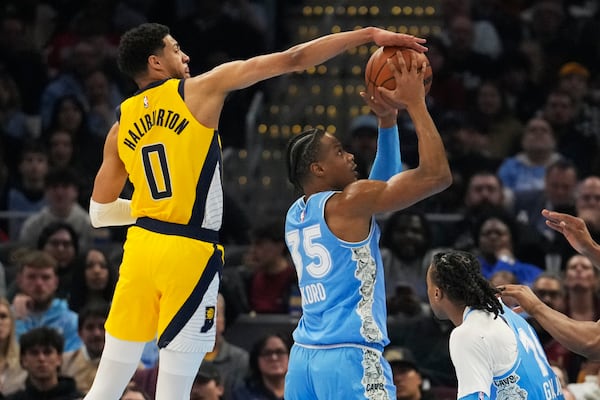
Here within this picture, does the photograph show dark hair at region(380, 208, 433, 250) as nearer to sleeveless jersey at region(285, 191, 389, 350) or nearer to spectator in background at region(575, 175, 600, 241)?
spectator in background at region(575, 175, 600, 241)

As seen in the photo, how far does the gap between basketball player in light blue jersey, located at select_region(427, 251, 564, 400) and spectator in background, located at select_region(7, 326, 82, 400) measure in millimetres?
3727

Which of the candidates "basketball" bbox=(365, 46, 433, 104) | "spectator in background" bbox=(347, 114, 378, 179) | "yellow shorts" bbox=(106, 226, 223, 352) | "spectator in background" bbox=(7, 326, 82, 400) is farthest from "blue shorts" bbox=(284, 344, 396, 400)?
"spectator in background" bbox=(347, 114, 378, 179)

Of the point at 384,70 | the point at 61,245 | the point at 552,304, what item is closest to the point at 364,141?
the point at 61,245

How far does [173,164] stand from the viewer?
615 centimetres

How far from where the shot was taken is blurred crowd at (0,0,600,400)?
9.63 m

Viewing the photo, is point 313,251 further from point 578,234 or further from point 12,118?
point 12,118

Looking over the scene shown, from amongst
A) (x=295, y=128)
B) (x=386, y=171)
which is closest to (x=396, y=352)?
(x=386, y=171)

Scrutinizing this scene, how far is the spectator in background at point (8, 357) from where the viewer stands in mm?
9453

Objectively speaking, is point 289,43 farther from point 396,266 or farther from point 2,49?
point 396,266

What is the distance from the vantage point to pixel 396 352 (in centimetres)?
930

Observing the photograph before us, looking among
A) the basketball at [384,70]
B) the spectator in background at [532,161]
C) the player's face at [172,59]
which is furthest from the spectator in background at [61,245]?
the basketball at [384,70]

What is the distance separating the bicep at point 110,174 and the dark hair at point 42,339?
295 cm

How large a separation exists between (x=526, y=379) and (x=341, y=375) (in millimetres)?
902

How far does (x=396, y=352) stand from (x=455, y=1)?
643 centimetres
